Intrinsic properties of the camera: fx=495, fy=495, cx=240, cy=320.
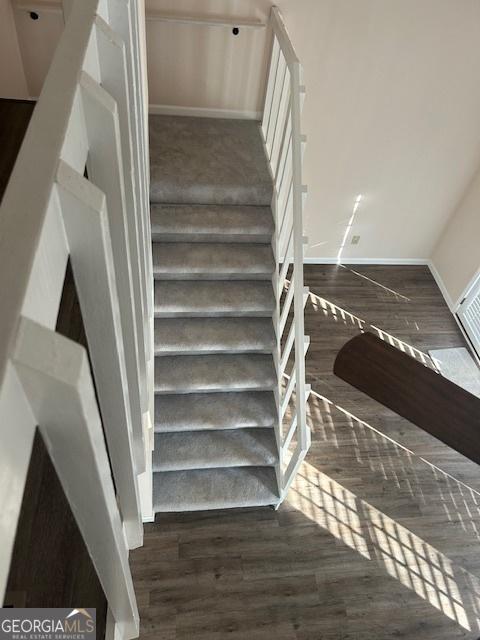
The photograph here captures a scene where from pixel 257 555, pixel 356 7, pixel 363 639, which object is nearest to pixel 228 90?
pixel 356 7

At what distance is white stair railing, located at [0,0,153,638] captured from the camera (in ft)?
1.10

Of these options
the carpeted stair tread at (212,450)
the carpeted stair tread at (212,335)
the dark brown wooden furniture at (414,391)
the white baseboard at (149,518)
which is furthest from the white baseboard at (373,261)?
the dark brown wooden furniture at (414,391)

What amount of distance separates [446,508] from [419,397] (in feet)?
11.5

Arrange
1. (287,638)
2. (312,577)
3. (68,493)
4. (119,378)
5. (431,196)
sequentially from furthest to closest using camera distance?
(431,196) → (312,577) → (287,638) → (119,378) → (68,493)

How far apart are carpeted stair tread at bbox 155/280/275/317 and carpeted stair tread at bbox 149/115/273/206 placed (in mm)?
522

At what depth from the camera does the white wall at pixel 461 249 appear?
435 cm

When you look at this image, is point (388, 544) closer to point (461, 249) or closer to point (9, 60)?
point (461, 249)

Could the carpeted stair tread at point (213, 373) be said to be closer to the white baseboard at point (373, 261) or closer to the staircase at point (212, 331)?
the staircase at point (212, 331)

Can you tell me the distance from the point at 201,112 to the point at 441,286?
2895mm

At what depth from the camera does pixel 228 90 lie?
3.36 metres

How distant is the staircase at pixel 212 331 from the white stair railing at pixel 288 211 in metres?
0.09

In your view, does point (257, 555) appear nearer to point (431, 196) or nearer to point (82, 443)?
point (82, 443)

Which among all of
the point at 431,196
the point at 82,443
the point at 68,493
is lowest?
the point at 431,196

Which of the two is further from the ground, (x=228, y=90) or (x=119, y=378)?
(x=119, y=378)
